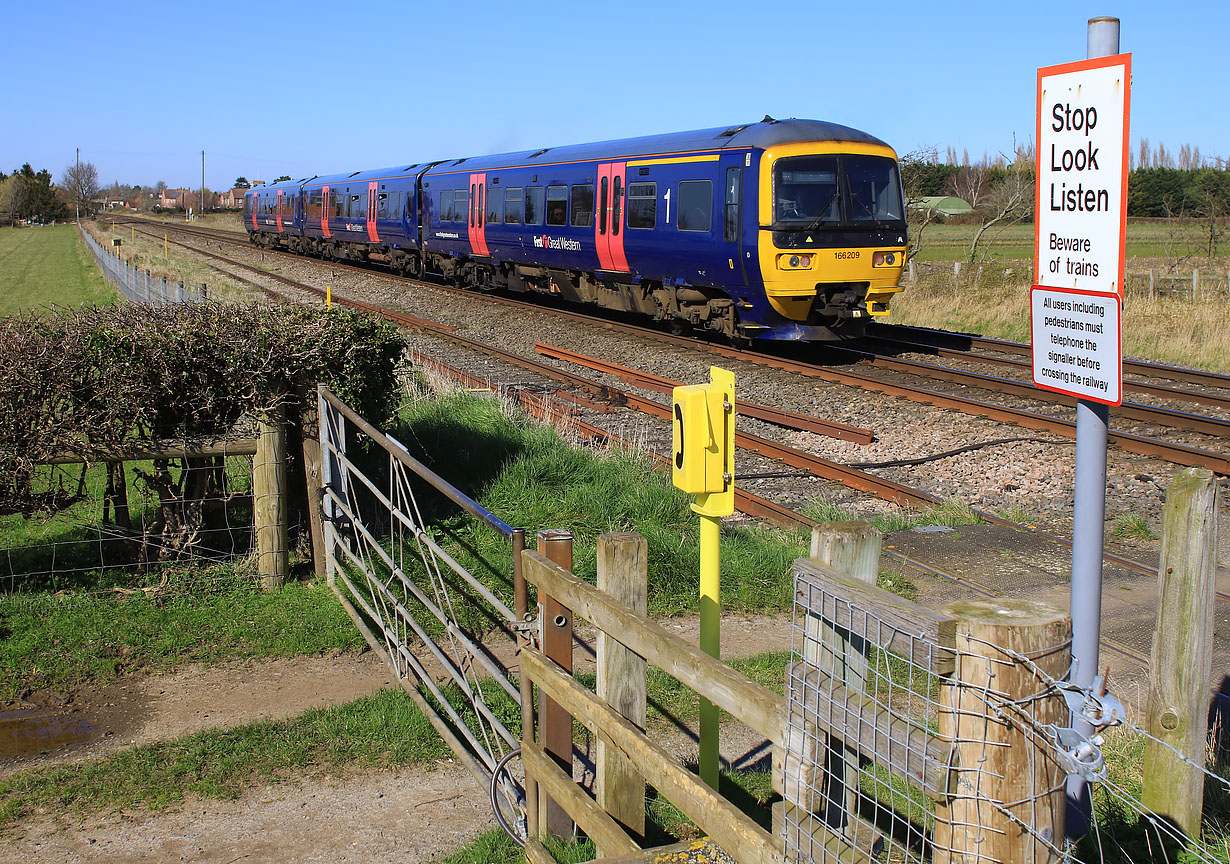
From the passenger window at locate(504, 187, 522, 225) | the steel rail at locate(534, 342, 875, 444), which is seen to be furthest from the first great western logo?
the steel rail at locate(534, 342, 875, 444)

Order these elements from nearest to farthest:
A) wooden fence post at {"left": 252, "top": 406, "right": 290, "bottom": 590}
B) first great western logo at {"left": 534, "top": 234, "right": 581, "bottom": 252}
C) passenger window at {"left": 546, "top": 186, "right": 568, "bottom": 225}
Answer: wooden fence post at {"left": 252, "top": 406, "right": 290, "bottom": 590} < first great western logo at {"left": 534, "top": 234, "right": 581, "bottom": 252} < passenger window at {"left": 546, "top": 186, "right": 568, "bottom": 225}

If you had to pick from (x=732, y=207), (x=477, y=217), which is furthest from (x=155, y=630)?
(x=477, y=217)

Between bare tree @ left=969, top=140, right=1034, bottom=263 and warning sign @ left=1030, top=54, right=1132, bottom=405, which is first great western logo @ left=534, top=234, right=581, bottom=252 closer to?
bare tree @ left=969, top=140, right=1034, bottom=263

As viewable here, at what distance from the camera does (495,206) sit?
23531mm

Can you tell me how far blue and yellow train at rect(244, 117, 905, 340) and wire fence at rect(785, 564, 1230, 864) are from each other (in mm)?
12842

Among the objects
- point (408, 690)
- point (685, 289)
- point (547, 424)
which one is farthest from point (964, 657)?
point (685, 289)

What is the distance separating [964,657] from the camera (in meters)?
2.00

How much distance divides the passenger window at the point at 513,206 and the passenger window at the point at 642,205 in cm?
491

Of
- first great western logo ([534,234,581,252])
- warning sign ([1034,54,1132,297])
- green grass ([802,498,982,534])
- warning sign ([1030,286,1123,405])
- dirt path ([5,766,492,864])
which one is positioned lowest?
dirt path ([5,766,492,864])

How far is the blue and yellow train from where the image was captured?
14945 millimetres

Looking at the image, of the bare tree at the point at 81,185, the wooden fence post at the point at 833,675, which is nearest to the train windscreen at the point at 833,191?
the wooden fence post at the point at 833,675

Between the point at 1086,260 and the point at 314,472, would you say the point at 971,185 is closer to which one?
the point at 314,472

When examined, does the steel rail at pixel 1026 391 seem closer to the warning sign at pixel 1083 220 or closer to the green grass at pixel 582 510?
the green grass at pixel 582 510

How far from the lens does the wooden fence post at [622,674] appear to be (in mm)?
3201
